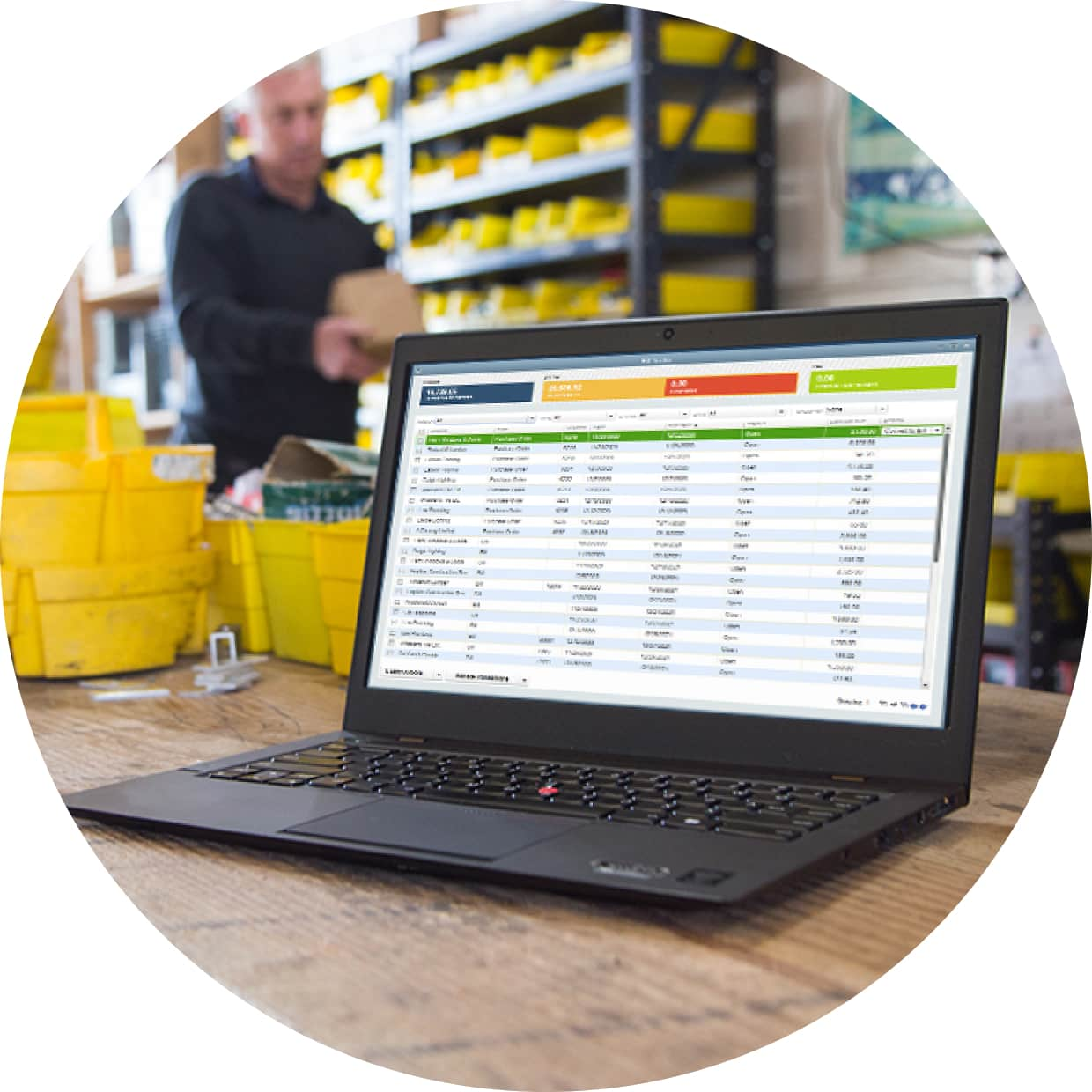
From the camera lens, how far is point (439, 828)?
636 mm

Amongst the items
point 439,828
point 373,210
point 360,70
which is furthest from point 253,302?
point 439,828

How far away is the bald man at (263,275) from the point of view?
106 inches

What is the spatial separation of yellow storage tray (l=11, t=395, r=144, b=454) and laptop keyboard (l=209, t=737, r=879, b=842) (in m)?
0.59

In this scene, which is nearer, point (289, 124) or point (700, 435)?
point (700, 435)

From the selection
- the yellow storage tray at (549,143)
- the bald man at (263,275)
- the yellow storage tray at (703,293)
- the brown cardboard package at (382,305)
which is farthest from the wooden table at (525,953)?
the yellow storage tray at (549,143)

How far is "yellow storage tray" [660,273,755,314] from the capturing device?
3.16m

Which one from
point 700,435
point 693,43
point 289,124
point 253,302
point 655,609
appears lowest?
point 655,609

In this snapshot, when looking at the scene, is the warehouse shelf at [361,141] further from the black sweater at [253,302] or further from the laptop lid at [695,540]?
the laptop lid at [695,540]

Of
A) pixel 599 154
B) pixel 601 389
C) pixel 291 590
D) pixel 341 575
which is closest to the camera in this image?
pixel 601 389

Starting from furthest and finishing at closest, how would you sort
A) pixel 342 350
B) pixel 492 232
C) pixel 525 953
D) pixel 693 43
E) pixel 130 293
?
pixel 130 293 < pixel 492 232 < pixel 693 43 < pixel 342 350 < pixel 525 953

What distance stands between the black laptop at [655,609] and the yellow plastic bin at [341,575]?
19cm

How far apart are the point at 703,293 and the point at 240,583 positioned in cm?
215

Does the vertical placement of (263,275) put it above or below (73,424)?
above

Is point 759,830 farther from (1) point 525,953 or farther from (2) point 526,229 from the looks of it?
(2) point 526,229
